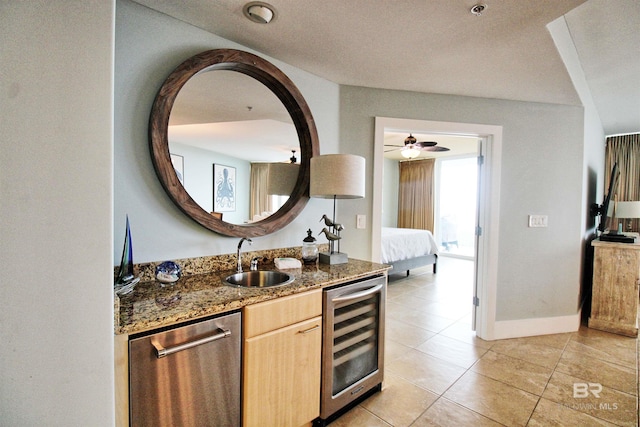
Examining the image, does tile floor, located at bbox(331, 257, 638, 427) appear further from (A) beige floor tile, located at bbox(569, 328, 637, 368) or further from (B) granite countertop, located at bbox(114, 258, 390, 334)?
(B) granite countertop, located at bbox(114, 258, 390, 334)

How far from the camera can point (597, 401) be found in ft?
6.23

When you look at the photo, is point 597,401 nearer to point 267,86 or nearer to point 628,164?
point 267,86

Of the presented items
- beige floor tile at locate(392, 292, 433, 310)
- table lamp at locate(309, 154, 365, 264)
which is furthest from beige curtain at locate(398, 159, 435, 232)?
table lamp at locate(309, 154, 365, 264)

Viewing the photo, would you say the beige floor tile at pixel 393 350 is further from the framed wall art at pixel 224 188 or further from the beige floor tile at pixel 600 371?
the framed wall art at pixel 224 188

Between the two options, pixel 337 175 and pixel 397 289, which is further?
pixel 397 289

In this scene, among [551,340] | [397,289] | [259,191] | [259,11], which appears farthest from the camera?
[397,289]

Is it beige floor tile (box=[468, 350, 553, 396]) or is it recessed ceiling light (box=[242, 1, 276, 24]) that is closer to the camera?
recessed ceiling light (box=[242, 1, 276, 24])

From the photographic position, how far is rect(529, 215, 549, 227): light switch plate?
290cm

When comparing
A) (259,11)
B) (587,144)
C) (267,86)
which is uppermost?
(259,11)

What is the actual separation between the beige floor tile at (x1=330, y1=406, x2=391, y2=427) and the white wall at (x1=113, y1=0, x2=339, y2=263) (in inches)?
50.0

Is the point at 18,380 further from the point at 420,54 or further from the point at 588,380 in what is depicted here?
the point at 588,380

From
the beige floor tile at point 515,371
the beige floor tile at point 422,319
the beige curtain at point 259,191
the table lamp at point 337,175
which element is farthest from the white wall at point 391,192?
the beige curtain at point 259,191

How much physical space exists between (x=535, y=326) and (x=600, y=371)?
0.69m

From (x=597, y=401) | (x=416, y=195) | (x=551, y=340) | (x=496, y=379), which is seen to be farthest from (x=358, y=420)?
(x=416, y=195)
